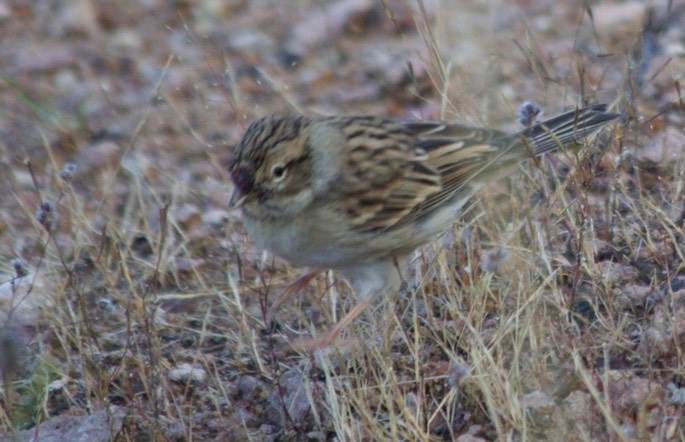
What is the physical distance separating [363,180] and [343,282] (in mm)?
585

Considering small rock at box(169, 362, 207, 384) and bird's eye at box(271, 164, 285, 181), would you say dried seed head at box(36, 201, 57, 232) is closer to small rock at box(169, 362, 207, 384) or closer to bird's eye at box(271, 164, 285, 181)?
bird's eye at box(271, 164, 285, 181)

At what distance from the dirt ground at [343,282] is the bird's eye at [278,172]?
460 millimetres

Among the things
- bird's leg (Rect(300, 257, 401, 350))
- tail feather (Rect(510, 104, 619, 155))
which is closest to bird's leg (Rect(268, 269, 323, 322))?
bird's leg (Rect(300, 257, 401, 350))

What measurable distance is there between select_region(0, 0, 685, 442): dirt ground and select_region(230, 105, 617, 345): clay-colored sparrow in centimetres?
17

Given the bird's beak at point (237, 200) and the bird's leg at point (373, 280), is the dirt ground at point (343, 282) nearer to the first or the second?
the bird's leg at point (373, 280)

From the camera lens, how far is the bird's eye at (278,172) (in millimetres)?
4742

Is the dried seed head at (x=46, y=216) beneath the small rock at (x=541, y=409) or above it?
above

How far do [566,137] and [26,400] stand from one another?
2665mm

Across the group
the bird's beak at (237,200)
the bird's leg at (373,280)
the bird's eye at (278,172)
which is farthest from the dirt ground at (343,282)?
the bird's eye at (278,172)

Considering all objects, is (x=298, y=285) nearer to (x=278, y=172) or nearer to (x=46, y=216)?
(x=278, y=172)

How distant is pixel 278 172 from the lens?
4.77 m

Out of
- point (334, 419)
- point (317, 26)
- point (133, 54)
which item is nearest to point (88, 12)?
point (133, 54)

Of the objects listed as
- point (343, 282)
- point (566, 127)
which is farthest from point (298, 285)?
point (566, 127)

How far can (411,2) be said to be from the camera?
8.80 metres
